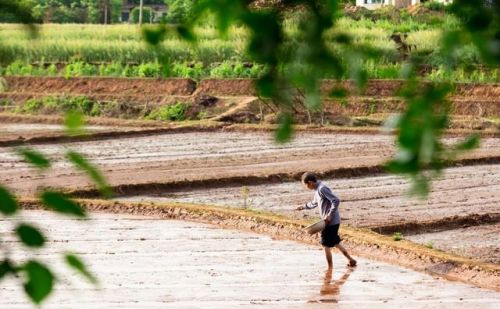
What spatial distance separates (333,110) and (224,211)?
15157mm

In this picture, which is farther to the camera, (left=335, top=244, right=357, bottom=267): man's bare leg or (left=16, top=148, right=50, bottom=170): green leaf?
(left=335, top=244, right=357, bottom=267): man's bare leg

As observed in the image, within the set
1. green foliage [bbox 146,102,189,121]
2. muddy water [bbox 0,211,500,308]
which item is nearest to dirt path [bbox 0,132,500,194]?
muddy water [bbox 0,211,500,308]

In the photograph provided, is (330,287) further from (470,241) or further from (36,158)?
(36,158)

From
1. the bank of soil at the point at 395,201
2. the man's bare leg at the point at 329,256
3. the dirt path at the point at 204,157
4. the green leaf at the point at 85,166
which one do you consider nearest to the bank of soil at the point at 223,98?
the dirt path at the point at 204,157

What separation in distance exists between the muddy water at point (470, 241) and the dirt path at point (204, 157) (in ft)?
16.0

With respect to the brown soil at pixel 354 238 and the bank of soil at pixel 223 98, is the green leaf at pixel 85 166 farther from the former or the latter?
the bank of soil at pixel 223 98

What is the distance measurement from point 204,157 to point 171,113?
8.25m

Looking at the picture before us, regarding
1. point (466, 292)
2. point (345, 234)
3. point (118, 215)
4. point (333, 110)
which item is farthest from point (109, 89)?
point (466, 292)

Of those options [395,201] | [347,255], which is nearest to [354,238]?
[347,255]

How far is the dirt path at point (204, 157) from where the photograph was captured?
63.9 ft

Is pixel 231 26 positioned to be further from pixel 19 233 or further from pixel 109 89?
pixel 109 89

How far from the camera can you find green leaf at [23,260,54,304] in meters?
2.04

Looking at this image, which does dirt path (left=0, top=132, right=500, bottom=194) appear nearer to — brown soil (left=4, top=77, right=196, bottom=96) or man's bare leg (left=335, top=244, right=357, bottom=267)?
man's bare leg (left=335, top=244, right=357, bottom=267)

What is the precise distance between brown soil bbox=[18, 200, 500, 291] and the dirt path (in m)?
1.69
